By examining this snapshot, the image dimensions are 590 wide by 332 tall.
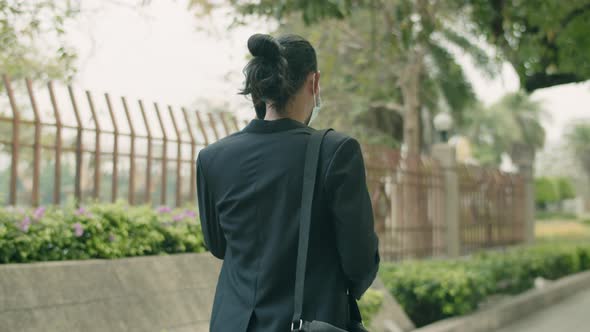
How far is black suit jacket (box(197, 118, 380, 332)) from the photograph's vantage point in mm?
1938

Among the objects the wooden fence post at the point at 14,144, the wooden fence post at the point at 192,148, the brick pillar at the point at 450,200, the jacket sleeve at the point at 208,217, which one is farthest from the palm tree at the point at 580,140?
the jacket sleeve at the point at 208,217

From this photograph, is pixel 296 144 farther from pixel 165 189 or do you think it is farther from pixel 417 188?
pixel 417 188

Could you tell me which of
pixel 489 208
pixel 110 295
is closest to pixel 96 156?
pixel 110 295

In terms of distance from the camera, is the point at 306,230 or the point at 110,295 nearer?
the point at 306,230

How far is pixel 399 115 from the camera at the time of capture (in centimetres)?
2436

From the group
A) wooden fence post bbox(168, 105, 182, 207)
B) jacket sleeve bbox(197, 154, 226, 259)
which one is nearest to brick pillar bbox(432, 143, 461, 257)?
wooden fence post bbox(168, 105, 182, 207)

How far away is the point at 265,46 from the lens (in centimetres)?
202

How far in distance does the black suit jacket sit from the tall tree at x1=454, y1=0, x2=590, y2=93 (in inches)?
255

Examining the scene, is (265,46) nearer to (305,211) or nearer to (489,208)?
(305,211)

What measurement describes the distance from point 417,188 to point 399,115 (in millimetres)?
13468

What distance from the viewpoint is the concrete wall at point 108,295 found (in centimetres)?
386

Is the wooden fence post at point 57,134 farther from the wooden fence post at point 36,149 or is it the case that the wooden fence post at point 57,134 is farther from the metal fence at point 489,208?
the metal fence at point 489,208

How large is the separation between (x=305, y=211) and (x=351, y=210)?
0.14m

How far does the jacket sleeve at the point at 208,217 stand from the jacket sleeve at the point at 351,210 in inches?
18.5
